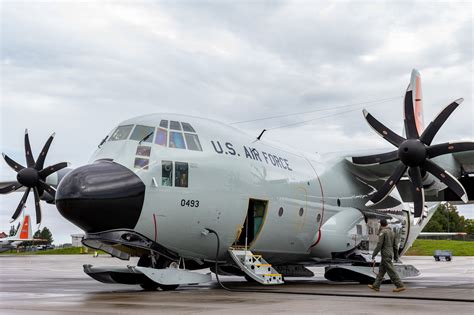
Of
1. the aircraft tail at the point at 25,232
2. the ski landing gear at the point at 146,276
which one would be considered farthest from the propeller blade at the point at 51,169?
the aircraft tail at the point at 25,232

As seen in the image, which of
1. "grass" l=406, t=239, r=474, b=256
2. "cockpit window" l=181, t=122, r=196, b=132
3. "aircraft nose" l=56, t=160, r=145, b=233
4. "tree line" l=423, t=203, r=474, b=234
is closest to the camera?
"aircraft nose" l=56, t=160, r=145, b=233

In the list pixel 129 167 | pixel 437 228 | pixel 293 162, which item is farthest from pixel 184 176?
pixel 437 228

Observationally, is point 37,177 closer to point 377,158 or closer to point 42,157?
point 42,157

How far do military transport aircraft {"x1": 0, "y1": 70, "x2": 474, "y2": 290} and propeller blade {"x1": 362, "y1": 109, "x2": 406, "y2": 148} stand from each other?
29 mm

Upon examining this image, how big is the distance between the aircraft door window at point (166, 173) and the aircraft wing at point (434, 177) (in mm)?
7678

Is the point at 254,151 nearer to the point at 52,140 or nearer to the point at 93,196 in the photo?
the point at 93,196

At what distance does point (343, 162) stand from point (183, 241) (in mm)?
7746

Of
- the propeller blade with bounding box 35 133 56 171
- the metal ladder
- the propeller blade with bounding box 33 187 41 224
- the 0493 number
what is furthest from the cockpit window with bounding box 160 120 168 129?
the propeller blade with bounding box 33 187 41 224

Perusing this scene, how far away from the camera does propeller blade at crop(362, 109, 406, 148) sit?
647 inches

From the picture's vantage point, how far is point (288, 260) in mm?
16375

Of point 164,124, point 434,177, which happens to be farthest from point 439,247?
point 164,124

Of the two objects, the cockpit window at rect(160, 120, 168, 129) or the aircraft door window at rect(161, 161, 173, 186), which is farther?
the cockpit window at rect(160, 120, 168, 129)

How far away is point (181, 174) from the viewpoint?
1233 cm

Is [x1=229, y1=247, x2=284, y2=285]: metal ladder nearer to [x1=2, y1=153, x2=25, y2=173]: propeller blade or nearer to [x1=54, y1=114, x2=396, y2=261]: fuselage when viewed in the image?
[x1=54, y1=114, x2=396, y2=261]: fuselage
